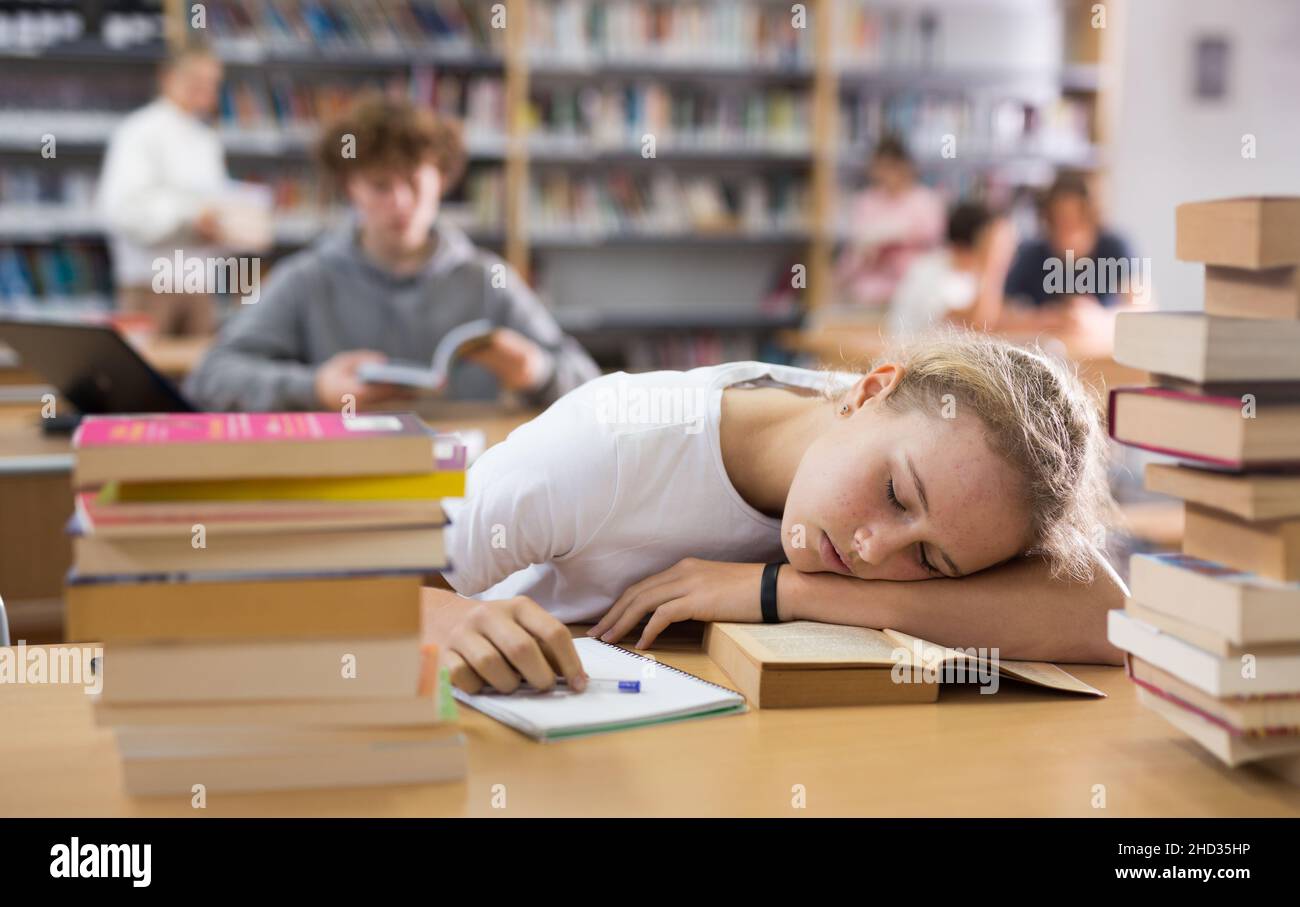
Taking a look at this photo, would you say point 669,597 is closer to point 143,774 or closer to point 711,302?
point 143,774

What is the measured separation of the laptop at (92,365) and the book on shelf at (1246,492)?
1.76 m

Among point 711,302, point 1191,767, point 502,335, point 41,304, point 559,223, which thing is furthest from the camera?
point 711,302

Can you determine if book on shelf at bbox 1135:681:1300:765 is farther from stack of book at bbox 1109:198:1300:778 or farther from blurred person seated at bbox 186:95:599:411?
blurred person seated at bbox 186:95:599:411

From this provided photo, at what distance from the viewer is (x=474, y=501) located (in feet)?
4.19

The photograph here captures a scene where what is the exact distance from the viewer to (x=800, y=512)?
117 cm

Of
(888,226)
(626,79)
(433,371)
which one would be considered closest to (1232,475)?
(433,371)

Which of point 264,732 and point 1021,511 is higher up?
point 1021,511

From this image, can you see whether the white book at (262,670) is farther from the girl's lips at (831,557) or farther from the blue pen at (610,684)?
the girl's lips at (831,557)

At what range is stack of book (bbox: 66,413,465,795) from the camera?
0.79 metres

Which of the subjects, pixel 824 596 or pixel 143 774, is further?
pixel 824 596

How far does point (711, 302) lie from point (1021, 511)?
5.21 meters

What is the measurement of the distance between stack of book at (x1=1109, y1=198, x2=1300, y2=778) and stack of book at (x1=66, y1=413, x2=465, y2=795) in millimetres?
497

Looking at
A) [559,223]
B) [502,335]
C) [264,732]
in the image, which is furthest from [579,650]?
[559,223]
